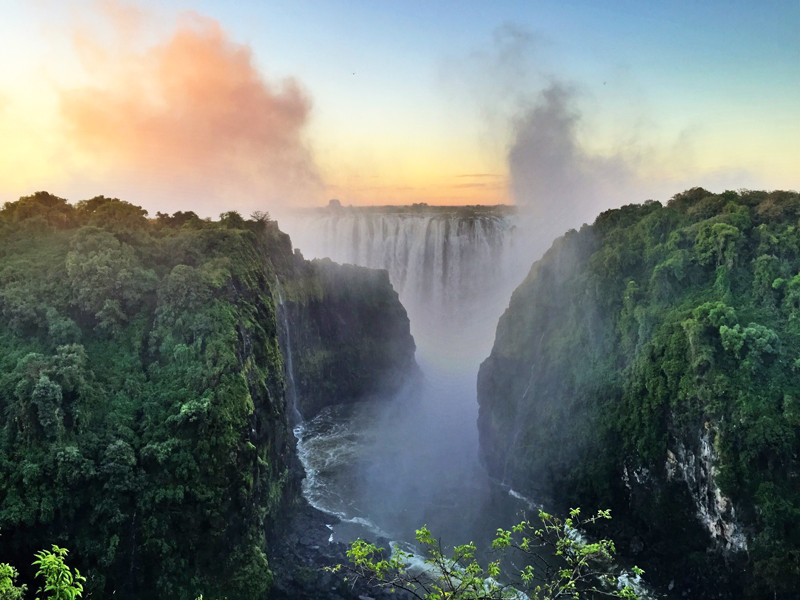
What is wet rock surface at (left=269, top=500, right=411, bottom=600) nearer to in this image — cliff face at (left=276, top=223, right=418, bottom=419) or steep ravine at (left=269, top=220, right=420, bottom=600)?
steep ravine at (left=269, top=220, right=420, bottom=600)

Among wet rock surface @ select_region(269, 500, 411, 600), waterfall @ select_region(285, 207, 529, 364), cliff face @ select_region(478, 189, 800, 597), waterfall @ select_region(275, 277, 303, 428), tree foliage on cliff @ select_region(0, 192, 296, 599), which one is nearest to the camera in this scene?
tree foliage on cliff @ select_region(0, 192, 296, 599)

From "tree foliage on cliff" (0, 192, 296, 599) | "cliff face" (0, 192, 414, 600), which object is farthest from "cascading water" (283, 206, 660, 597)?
"tree foliage on cliff" (0, 192, 296, 599)

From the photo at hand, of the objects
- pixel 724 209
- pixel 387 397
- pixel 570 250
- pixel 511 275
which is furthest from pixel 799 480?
pixel 511 275

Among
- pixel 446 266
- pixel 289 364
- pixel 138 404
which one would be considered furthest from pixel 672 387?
pixel 446 266

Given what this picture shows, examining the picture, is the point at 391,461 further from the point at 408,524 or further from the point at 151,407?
the point at 151,407

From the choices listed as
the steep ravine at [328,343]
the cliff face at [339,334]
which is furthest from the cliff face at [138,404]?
the cliff face at [339,334]

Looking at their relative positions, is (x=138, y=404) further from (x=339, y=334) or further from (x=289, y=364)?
(x=339, y=334)
